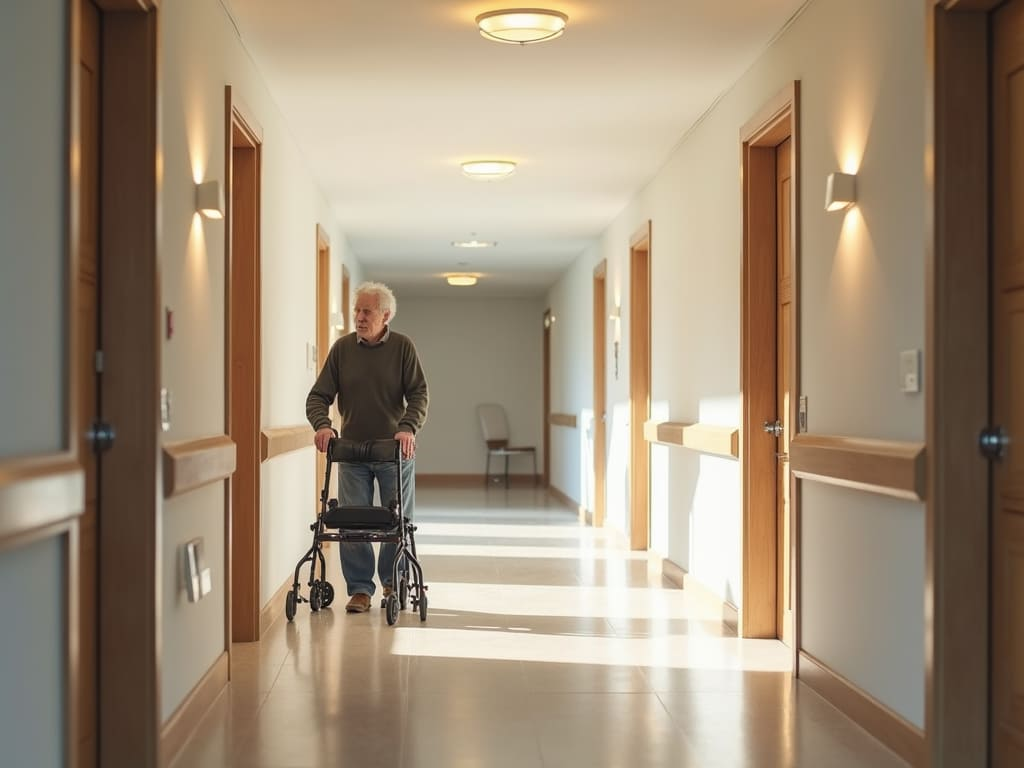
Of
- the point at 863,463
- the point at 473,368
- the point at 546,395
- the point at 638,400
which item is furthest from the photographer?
the point at 473,368

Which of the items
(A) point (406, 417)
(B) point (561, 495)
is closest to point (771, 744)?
(A) point (406, 417)

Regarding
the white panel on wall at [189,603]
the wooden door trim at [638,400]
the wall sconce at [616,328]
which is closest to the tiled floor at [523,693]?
the white panel on wall at [189,603]

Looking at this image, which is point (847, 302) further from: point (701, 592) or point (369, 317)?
point (701, 592)

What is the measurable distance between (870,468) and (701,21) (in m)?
2.09

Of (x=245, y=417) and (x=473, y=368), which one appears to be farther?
(x=473, y=368)

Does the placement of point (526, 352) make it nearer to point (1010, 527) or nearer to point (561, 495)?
point (561, 495)

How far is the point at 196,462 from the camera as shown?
3.94 metres

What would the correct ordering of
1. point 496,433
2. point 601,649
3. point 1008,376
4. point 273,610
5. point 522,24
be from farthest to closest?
point 496,433 → point 273,610 → point 601,649 → point 522,24 → point 1008,376

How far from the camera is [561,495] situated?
1449 centimetres

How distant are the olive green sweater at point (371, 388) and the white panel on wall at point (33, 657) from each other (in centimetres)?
353

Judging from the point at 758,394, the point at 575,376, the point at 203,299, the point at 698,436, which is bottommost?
the point at 698,436

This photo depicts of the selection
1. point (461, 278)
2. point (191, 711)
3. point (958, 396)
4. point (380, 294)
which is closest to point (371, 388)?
point (380, 294)

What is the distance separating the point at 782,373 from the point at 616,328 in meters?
4.53

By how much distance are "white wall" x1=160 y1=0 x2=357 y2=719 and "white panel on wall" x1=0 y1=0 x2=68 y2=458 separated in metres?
1.06
